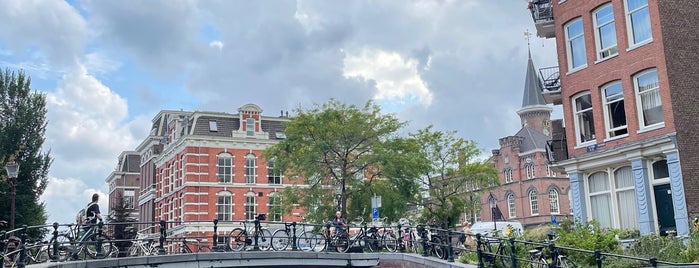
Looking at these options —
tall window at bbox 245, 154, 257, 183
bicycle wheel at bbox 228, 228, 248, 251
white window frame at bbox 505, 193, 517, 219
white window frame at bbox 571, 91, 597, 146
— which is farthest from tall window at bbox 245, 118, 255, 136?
bicycle wheel at bbox 228, 228, 248, 251

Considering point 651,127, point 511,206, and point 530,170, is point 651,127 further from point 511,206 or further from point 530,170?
point 511,206

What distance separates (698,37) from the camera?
23.7 metres

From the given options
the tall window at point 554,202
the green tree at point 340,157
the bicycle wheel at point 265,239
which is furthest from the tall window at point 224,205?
the tall window at point 554,202

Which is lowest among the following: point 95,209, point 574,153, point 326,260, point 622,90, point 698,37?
point 326,260

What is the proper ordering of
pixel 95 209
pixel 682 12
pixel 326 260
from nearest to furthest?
pixel 95 209
pixel 326 260
pixel 682 12

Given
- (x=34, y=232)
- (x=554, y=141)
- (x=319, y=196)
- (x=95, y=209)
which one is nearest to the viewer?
(x=95, y=209)

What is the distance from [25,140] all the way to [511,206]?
56.1m

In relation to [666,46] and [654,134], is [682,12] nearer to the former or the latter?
[666,46]

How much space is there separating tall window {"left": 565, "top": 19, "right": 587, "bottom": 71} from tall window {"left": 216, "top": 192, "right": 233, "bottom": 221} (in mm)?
36045

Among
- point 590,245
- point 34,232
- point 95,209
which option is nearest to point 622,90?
point 590,245

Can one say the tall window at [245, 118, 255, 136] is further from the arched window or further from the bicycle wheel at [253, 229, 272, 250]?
the bicycle wheel at [253, 229, 272, 250]

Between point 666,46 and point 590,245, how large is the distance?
31.5 ft

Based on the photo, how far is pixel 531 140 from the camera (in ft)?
257

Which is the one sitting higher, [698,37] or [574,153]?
[698,37]
